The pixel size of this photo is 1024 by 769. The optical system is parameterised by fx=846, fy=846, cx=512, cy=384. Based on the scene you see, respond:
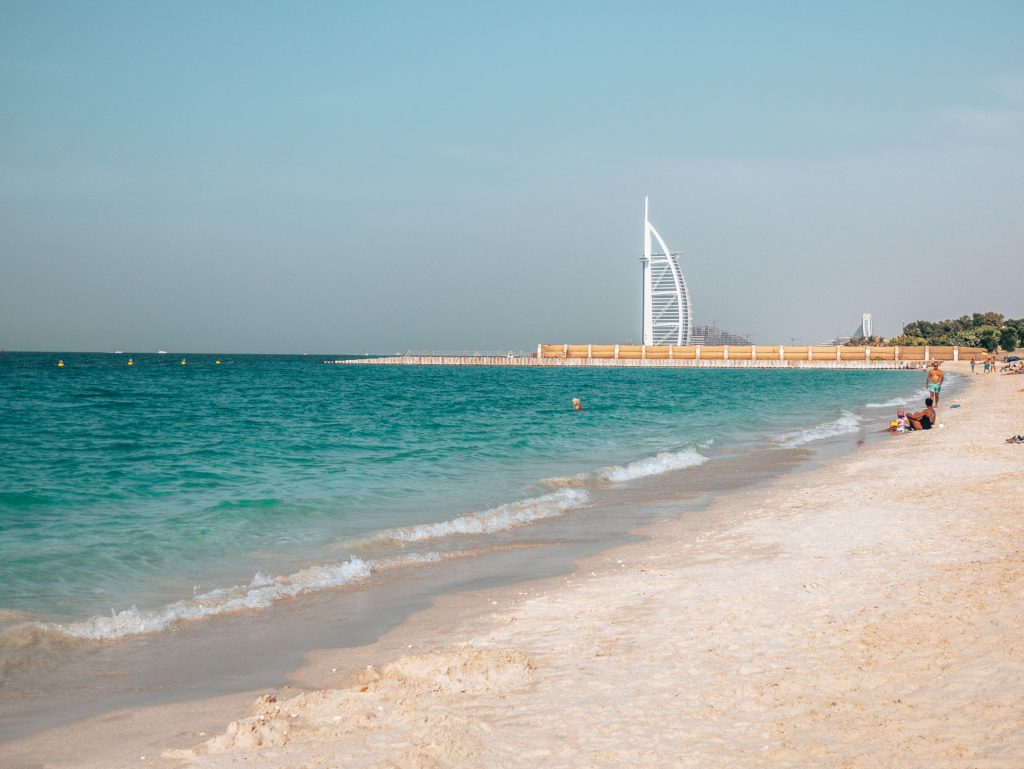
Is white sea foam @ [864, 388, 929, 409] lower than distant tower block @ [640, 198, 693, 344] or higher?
lower

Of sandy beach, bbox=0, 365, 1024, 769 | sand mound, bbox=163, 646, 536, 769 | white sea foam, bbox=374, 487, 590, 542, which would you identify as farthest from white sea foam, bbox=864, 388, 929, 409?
sand mound, bbox=163, 646, 536, 769

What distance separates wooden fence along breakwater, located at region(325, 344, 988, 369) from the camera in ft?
367

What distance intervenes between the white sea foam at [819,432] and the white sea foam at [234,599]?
1551cm

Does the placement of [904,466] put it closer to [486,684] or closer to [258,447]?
[486,684]

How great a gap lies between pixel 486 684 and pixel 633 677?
888mm

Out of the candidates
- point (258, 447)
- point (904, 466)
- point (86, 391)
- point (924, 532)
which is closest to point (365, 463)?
point (258, 447)

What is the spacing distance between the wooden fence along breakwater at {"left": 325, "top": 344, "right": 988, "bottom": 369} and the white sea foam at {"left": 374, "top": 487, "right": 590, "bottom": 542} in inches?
4072

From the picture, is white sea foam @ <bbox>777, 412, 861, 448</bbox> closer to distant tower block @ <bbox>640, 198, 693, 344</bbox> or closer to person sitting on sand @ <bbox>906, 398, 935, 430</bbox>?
person sitting on sand @ <bbox>906, 398, 935, 430</bbox>

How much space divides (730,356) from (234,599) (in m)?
122

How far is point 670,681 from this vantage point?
499 centimetres

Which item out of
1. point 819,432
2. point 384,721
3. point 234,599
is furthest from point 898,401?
point 384,721

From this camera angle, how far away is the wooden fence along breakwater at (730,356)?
111938 mm

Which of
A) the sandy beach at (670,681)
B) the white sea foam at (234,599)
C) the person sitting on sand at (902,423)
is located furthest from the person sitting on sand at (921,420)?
the white sea foam at (234,599)

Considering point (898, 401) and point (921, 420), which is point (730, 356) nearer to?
point (898, 401)
